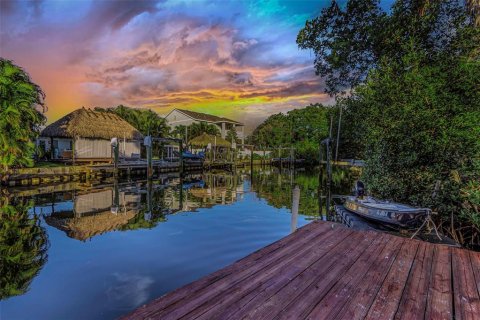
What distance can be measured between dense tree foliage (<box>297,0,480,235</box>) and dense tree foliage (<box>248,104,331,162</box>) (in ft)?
116

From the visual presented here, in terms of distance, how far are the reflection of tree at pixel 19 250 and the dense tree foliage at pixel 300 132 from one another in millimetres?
39678

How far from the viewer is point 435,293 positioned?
2.81m

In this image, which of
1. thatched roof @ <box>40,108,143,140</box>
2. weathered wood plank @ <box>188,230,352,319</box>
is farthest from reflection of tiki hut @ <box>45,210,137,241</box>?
thatched roof @ <box>40,108,143,140</box>

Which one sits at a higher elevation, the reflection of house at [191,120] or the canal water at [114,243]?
the reflection of house at [191,120]

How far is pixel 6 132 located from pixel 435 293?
64.3 feet

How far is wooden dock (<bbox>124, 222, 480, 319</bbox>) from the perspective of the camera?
2.41m

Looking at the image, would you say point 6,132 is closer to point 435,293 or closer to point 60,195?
point 60,195

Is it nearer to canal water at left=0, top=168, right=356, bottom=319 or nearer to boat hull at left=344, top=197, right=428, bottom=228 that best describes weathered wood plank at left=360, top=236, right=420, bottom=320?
boat hull at left=344, top=197, right=428, bottom=228

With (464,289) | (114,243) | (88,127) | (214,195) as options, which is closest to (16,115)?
(88,127)

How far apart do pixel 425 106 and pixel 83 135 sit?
25.5 metres

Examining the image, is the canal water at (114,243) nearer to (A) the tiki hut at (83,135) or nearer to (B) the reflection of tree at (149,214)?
(B) the reflection of tree at (149,214)

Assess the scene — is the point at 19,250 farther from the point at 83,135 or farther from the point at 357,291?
the point at 83,135

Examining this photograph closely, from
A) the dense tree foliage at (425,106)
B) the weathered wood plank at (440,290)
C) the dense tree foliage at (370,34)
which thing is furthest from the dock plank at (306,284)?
the dense tree foliage at (370,34)

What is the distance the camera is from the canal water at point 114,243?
192 inches
